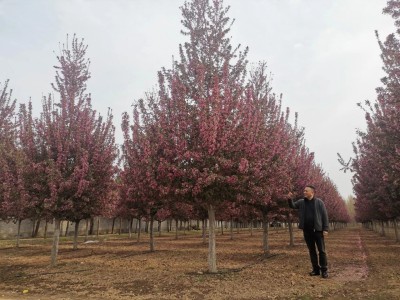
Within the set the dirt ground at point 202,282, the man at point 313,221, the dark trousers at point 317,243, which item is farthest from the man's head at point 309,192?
the dirt ground at point 202,282

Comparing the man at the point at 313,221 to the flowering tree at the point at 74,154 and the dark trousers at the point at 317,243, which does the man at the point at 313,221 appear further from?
the flowering tree at the point at 74,154

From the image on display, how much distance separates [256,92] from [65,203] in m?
11.6

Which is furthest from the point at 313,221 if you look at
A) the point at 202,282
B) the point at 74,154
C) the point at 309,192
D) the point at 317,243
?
the point at 74,154

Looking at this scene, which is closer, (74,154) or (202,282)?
(202,282)

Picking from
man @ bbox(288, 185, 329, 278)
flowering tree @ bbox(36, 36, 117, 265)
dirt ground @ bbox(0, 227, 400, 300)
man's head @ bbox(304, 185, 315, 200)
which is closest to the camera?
dirt ground @ bbox(0, 227, 400, 300)

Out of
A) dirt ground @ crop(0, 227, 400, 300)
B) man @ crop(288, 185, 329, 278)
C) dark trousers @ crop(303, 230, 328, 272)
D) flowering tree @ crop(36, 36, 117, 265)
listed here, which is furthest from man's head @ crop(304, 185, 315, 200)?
flowering tree @ crop(36, 36, 117, 265)

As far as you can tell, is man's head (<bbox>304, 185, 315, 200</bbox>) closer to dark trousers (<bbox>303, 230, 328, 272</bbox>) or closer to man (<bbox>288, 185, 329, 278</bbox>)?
man (<bbox>288, 185, 329, 278</bbox>)

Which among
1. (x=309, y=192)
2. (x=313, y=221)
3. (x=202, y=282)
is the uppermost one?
(x=309, y=192)

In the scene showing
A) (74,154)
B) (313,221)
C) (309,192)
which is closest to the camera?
(313,221)

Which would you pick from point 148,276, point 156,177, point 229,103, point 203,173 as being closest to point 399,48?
point 229,103

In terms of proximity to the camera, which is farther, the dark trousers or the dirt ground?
the dark trousers

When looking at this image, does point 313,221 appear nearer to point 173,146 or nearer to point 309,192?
point 309,192

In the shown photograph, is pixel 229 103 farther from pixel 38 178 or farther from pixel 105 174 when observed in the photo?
pixel 38 178

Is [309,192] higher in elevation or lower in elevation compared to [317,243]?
higher
